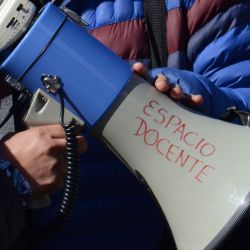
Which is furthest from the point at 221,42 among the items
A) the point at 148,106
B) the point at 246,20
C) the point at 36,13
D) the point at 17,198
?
the point at 17,198

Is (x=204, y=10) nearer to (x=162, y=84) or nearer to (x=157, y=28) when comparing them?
(x=157, y=28)

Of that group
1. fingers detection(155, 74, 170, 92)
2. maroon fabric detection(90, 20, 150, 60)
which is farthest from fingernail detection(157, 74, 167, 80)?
maroon fabric detection(90, 20, 150, 60)

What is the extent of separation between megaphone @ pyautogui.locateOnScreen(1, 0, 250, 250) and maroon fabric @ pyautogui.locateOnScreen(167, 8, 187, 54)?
0.80 ft

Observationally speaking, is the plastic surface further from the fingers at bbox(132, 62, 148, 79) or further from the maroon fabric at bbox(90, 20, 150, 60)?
the maroon fabric at bbox(90, 20, 150, 60)

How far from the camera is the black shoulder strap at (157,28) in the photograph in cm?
126

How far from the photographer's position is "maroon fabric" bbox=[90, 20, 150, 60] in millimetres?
1254

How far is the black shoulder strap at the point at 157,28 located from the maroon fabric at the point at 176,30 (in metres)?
0.01

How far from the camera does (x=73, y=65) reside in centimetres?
100

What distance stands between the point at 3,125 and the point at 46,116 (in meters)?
0.20

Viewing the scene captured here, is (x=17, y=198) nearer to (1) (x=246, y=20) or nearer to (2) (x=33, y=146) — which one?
(2) (x=33, y=146)

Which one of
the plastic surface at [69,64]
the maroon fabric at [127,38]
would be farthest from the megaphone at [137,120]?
the maroon fabric at [127,38]

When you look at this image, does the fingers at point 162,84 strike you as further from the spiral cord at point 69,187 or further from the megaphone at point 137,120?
the spiral cord at point 69,187

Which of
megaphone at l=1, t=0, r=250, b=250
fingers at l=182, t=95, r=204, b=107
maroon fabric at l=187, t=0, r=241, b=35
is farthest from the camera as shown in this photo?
maroon fabric at l=187, t=0, r=241, b=35

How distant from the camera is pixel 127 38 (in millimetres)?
1261
